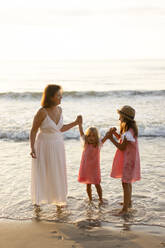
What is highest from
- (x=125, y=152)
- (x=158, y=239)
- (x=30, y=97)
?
(x=30, y=97)

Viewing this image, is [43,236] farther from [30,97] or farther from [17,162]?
[30,97]

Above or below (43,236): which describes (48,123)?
above

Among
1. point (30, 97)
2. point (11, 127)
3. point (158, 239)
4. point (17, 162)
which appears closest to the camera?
point (158, 239)

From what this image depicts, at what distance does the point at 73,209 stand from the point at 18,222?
2.87 ft

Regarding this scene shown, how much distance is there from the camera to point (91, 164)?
483 centimetres

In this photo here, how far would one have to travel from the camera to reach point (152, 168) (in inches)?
270

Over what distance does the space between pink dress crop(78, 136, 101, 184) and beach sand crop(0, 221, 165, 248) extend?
837mm

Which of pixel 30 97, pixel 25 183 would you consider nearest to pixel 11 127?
pixel 25 183

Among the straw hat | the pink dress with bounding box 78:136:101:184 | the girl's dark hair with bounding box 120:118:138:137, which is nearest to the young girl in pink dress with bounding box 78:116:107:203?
the pink dress with bounding box 78:136:101:184

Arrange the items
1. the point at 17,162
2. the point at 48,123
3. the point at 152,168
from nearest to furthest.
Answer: the point at 48,123 < the point at 152,168 < the point at 17,162

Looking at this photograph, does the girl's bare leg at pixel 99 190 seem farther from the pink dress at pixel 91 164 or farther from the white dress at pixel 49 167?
the white dress at pixel 49 167

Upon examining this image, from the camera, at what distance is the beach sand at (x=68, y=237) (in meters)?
3.63

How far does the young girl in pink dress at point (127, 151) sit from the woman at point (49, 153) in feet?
2.54

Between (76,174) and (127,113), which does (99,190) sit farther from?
(76,174)
